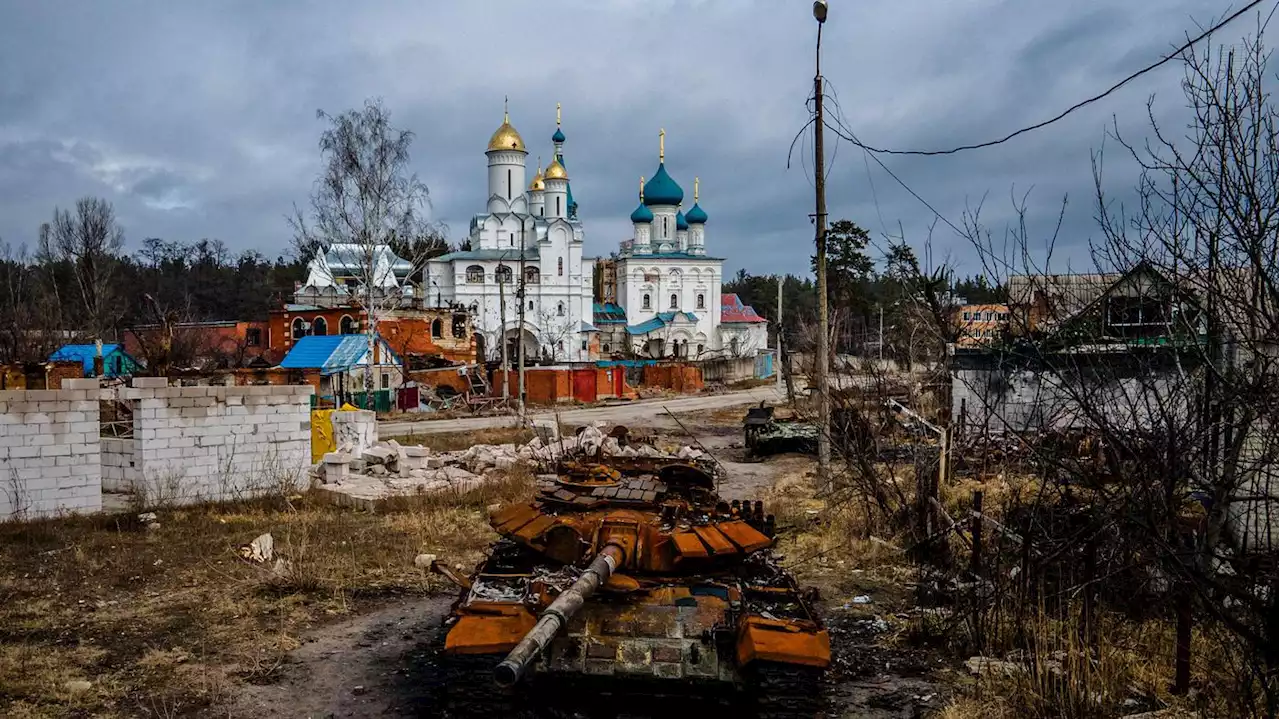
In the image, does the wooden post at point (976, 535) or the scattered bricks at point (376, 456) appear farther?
the scattered bricks at point (376, 456)

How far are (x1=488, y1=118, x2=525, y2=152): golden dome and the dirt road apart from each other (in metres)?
22.2

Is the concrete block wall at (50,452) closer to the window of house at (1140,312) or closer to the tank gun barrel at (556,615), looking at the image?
the tank gun barrel at (556,615)

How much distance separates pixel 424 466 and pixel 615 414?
14.9 metres

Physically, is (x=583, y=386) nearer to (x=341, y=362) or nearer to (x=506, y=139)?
(x=341, y=362)

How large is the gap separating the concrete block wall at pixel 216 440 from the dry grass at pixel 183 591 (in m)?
0.59

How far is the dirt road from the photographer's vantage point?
1036 inches

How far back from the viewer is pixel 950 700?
20.9 ft

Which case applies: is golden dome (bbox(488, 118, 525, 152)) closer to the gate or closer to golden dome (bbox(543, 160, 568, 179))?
golden dome (bbox(543, 160, 568, 179))

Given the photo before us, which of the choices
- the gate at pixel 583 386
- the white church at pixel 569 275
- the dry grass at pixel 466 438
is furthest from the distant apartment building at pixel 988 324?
the white church at pixel 569 275

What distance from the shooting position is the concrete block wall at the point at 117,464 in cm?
1370

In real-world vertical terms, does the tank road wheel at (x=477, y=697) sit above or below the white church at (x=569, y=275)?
below

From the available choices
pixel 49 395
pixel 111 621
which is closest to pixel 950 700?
pixel 111 621

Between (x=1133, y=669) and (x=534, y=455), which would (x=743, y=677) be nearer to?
(x=1133, y=669)

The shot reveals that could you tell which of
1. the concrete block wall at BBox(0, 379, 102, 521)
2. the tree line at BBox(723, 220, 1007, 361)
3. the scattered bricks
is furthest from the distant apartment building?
the concrete block wall at BBox(0, 379, 102, 521)
